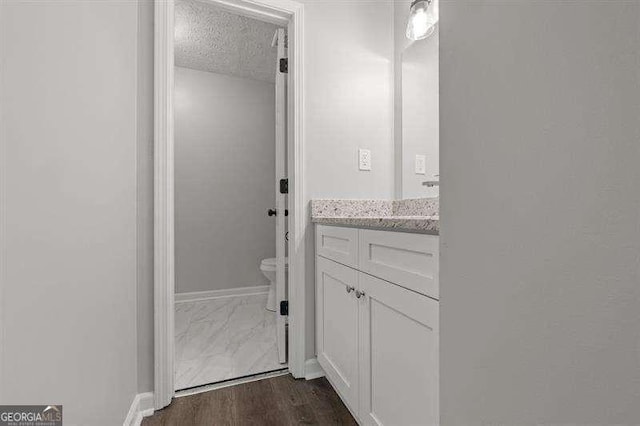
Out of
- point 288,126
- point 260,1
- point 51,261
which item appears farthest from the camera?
point 288,126

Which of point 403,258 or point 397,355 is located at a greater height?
point 403,258

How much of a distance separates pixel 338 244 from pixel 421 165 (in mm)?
706

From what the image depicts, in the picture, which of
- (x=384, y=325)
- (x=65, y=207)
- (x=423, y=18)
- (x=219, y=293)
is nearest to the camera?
→ (x=65, y=207)

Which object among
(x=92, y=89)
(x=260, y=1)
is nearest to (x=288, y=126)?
(x=260, y=1)

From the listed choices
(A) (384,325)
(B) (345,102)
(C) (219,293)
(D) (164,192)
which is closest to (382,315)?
(A) (384,325)

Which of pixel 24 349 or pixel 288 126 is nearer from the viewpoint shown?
A: pixel 24 349

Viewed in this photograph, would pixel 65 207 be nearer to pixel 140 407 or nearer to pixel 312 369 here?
pixel 140 407

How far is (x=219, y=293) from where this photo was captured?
3.07 m

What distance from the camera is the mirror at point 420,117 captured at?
1586 millimetres

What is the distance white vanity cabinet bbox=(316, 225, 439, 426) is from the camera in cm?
79

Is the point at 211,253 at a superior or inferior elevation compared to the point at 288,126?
inferior
